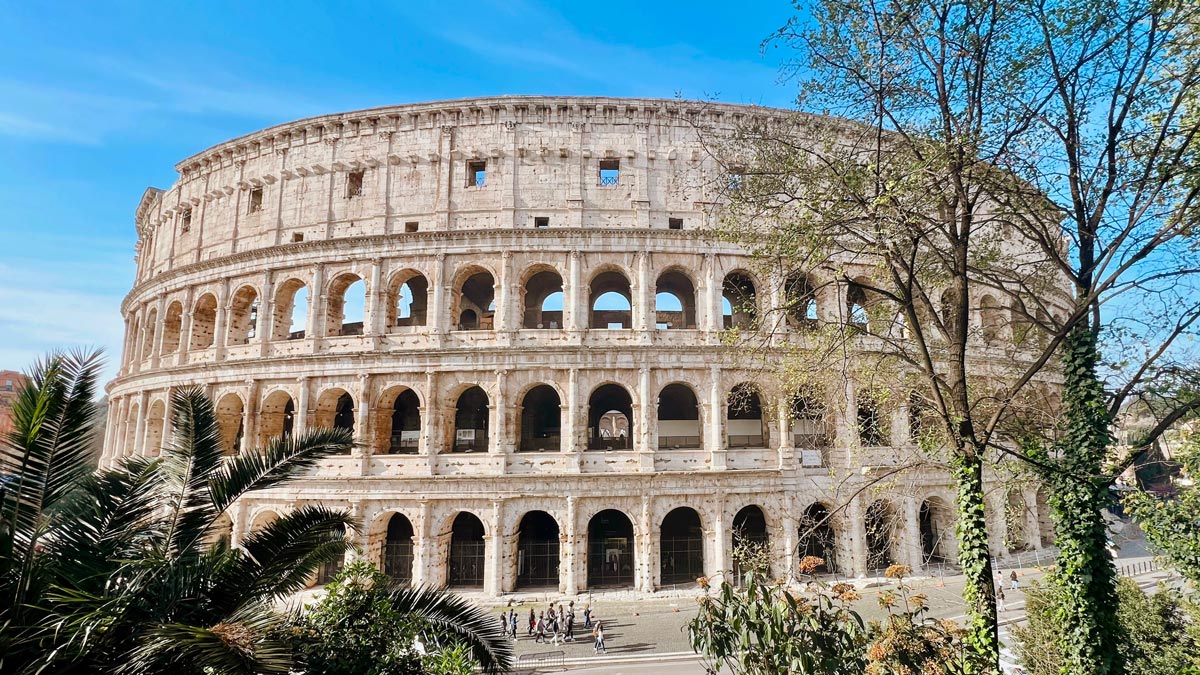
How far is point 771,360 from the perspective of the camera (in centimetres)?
2006

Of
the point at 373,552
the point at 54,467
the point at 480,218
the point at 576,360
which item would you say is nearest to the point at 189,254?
the point at 480,218

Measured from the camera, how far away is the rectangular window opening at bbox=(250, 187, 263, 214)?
2450 centimetres

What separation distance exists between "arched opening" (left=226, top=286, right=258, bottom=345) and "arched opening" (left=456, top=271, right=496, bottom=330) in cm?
830

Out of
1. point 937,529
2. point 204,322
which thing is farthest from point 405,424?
point 937,529

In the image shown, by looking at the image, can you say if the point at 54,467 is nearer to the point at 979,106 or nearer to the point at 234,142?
the point at 979,106

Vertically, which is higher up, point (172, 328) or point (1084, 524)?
point (172, 328)

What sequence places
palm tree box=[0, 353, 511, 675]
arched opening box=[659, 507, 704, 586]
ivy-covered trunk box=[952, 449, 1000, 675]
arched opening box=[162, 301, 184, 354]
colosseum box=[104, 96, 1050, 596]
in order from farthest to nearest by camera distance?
arched opening box=[162, 301, 184, 354] < arched opening box=[659, 507, 704, 586] < colosseum box=[104, 96, 1050, 596] < ivy-covered trunk box=[952, 449, 1000, 675] < palm tree box=[0, 353, 511, 675]

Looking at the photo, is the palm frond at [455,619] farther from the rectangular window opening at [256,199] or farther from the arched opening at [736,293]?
the rectangular window opening at [256,199]

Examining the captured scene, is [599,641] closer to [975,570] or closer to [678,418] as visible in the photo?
[678,418]

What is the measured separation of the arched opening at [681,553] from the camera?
21.0 m

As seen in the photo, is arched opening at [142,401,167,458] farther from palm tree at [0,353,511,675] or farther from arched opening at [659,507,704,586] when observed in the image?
arched opening at [659,507,704,586]

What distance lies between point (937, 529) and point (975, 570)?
16.6 m

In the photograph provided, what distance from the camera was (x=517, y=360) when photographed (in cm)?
2038

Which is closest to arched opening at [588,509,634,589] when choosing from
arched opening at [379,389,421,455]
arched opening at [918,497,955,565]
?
arched opening at [379,389,421,455]
